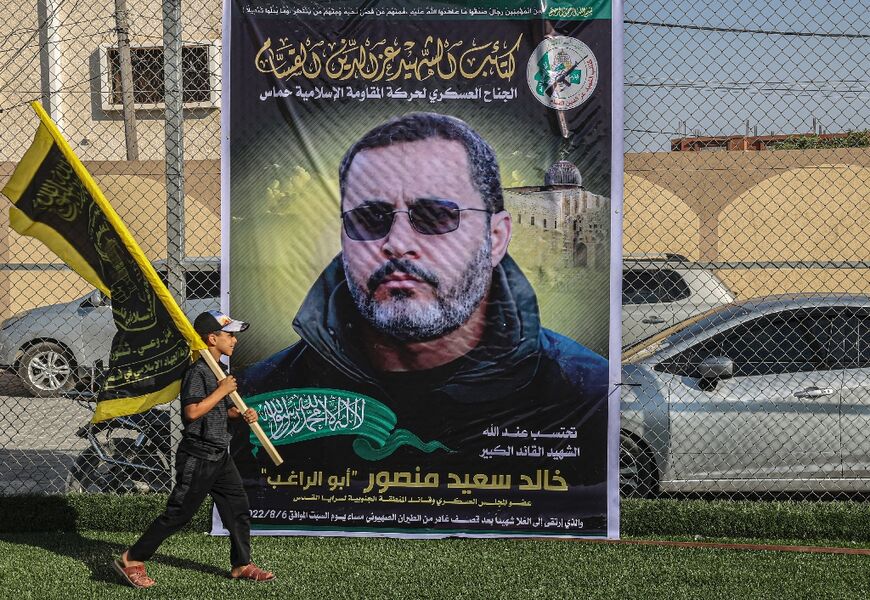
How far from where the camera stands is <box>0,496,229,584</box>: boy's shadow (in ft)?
19.6

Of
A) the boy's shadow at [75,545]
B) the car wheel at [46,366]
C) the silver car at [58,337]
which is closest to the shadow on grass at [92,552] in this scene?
the boy's shadow at [75,545]

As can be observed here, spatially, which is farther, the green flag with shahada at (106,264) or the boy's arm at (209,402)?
the green flag with shahada at (106,264)

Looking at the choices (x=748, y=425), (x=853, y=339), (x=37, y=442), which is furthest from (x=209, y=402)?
(x=37, y=442)

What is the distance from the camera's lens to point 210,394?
18.4 ft

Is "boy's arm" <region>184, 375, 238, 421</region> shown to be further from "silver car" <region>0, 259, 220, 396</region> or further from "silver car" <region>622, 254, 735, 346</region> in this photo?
"silver car" <region>0, 259, 220, 396</region>

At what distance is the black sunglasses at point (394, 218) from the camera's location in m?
6.54

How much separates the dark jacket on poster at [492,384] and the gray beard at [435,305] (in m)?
0.09

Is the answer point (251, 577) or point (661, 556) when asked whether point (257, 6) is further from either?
point (661, 556)

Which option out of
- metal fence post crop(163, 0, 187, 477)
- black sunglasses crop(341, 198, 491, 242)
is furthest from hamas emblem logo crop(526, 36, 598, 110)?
metal fence post crop(163, 0, 187, 477)

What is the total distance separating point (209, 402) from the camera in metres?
5.52

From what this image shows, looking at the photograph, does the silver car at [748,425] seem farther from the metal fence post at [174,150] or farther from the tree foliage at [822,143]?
the tree foliage at [822,143]

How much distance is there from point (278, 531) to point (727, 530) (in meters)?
2.77

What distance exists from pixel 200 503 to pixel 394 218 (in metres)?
2.07

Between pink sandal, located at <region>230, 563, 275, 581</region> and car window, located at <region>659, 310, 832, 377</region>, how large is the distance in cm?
328
